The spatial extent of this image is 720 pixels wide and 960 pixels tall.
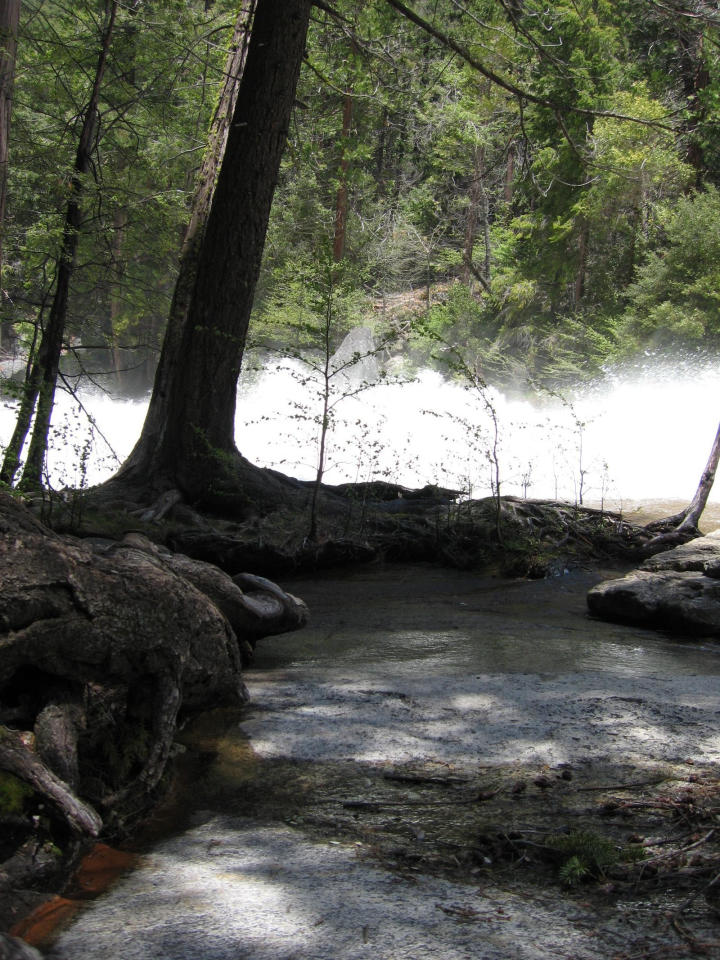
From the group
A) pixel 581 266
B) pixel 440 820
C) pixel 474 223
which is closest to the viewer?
pixel 440 820

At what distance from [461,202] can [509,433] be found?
76.3 feet

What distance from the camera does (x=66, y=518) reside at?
27.4 feet

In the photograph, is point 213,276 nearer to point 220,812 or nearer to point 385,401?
point 220,812

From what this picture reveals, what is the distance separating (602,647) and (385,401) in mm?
20680

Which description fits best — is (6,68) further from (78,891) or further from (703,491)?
(703,491)

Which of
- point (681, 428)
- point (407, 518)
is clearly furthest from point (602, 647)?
point (681, 428)

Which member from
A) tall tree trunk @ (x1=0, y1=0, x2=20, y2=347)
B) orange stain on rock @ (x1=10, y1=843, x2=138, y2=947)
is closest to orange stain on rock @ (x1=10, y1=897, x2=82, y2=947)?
orange stain on rock @ (x1=10, y1=843, x2=138, y2=947)

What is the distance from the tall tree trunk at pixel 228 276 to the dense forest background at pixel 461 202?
6.26 feet

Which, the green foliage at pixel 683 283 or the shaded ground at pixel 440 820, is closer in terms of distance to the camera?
the shaded ground at pixel 440 820

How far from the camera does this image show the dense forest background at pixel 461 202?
1405cm

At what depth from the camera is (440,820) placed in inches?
123

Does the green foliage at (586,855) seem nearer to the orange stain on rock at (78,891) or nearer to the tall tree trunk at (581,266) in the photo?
the orange stain on rock at (78,891)

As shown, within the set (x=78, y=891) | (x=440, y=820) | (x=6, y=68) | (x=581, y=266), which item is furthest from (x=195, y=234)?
(x=581, y=266)

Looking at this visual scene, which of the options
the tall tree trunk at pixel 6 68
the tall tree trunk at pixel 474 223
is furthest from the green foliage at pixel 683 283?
the tall tree trunk at pixel 6 68
